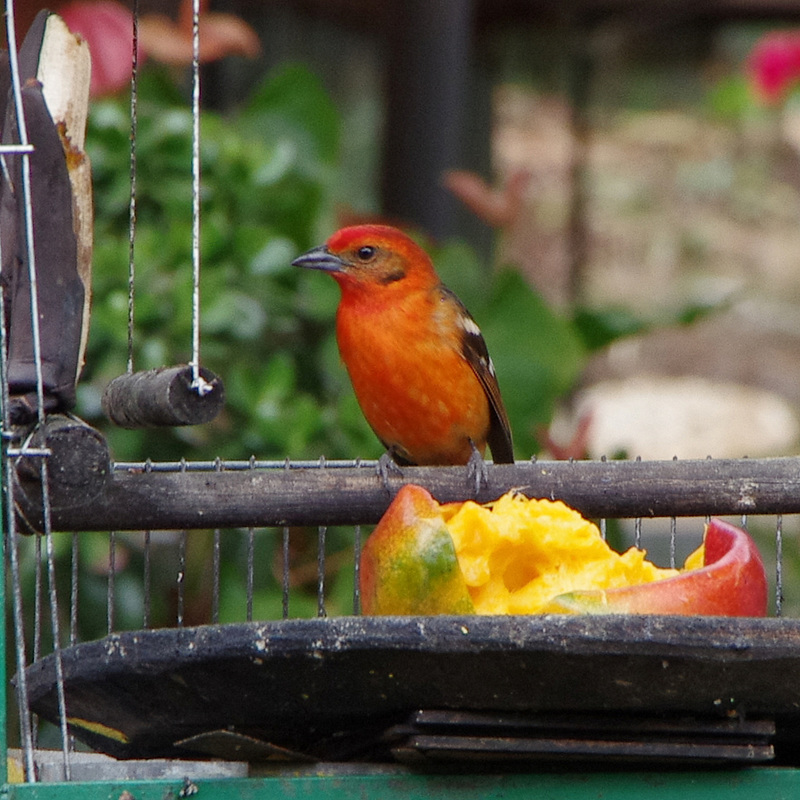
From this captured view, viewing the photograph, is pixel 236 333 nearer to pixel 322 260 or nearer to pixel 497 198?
pixel 322 260

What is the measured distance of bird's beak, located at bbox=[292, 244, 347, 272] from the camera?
11.9 feet

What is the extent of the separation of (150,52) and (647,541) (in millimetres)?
2855

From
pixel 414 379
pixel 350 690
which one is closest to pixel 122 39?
pixel 414 379

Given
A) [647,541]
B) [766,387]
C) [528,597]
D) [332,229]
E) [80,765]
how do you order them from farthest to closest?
[766,387], [647,541], [332,229], [80,765], [528,597]

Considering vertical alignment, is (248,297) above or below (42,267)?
below

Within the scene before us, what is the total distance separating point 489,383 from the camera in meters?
3.79

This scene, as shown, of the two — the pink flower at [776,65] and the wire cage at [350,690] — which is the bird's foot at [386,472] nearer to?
the wire cage at [350,690]

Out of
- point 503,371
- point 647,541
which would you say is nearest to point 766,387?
point 647,541

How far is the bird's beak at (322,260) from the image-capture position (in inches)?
143

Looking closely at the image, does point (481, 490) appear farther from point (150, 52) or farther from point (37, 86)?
point (150, 52)

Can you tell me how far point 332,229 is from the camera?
523cm

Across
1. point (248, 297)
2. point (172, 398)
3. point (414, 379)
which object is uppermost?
point (172, 398)

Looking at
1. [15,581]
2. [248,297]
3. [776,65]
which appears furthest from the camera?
[776,65]

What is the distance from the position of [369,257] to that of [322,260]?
13cm
